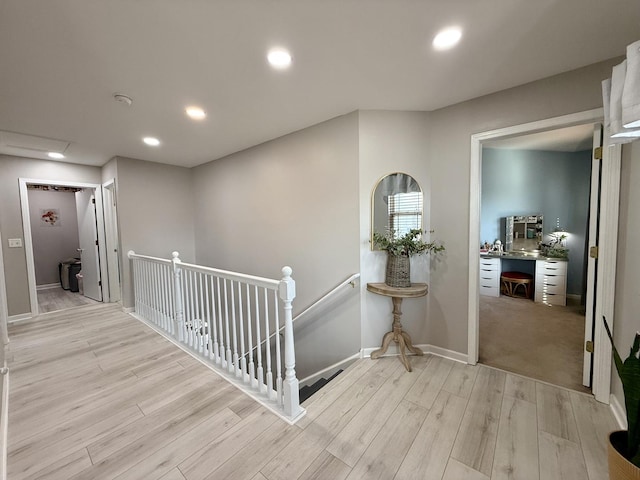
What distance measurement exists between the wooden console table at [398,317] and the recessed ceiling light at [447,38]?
178cm

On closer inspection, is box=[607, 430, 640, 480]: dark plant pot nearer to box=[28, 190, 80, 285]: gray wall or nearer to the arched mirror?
the arched mirror

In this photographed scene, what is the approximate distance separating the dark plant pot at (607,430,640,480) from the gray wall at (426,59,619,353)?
1200 mm

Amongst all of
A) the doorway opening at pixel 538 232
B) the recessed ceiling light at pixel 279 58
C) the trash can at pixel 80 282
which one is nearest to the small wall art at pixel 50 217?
the trash can at pixel 80 282

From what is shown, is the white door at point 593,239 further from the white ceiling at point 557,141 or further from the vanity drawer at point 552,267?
the vanity drawer at point 552,267

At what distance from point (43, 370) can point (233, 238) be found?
7.81ft

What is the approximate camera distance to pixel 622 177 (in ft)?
5.63

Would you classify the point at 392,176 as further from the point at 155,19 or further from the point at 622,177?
the point at 155,19

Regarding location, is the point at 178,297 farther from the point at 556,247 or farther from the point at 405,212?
the point at 556,247

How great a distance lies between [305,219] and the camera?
299 cm

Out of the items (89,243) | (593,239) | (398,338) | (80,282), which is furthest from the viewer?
(80,282)

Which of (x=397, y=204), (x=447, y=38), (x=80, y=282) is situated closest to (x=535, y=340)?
(x=397, y=204)

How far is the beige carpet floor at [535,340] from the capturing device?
2256 mm

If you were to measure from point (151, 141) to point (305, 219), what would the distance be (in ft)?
7.32

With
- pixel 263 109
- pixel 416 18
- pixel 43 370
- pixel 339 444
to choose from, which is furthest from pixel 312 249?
pixel 43 370
